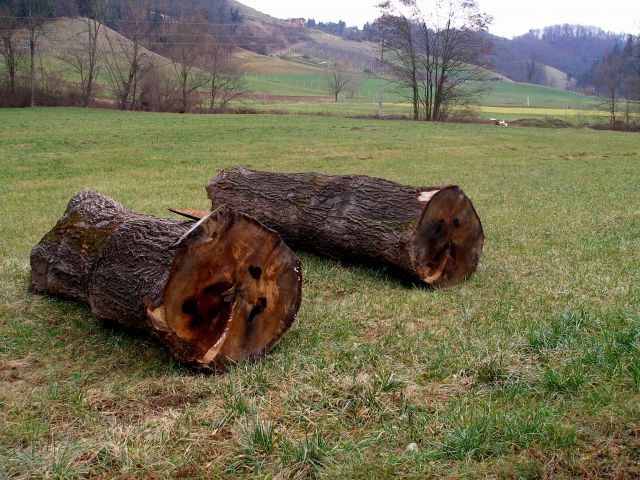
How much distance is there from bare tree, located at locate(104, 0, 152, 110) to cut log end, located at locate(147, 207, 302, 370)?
50.9 meters

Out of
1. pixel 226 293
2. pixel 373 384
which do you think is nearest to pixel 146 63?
pixel 226 293

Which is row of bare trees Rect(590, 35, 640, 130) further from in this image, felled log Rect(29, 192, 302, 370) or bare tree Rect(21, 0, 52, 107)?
felled log Rect(29, 192, 302, 370)

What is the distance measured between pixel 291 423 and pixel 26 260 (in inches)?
210

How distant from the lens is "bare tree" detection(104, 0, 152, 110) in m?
53.6

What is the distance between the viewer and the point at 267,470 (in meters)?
2.90

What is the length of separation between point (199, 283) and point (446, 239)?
320 centimetres

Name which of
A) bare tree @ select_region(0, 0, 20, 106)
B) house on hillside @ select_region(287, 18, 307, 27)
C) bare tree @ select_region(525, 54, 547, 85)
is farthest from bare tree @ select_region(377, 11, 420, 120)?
house on hillside @ select_region(287, 18, 307, 27)

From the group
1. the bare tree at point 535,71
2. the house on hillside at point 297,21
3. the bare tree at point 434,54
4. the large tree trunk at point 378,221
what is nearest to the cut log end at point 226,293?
the large tree trunk at point 378,221

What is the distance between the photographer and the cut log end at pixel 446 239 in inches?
253

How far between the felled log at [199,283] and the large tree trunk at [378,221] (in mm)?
1891

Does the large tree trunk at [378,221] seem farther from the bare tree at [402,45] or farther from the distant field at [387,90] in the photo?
the distant field at [387,90]

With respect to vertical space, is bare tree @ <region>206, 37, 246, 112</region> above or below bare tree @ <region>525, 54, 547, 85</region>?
below

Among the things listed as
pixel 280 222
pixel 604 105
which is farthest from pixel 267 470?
pixel 604 105

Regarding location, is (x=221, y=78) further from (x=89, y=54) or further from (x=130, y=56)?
(x=89, y=54)
